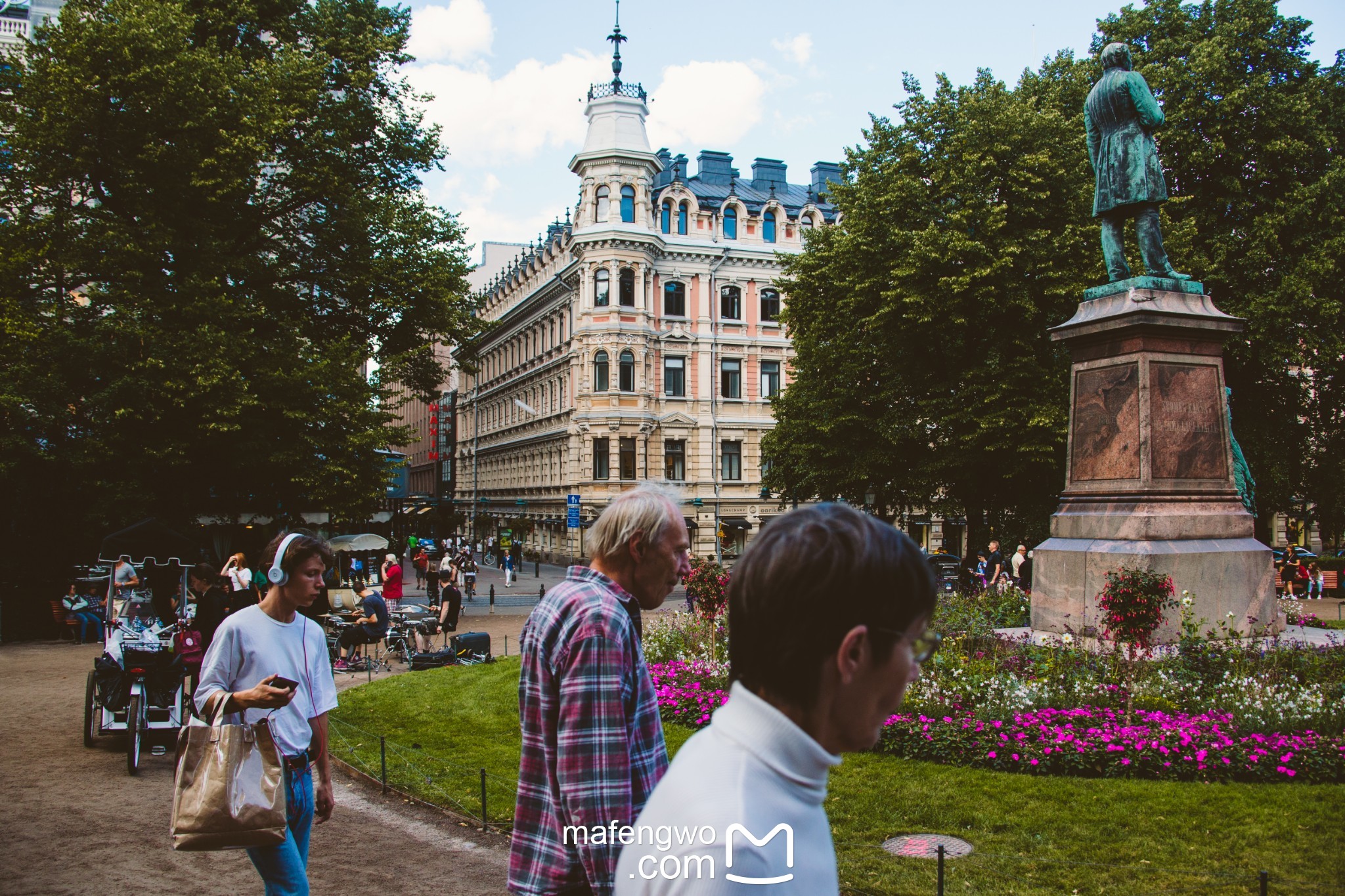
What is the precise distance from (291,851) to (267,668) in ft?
2.74

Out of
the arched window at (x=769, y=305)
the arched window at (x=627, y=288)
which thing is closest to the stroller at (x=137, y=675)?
the arched window at (x=627, y=288)

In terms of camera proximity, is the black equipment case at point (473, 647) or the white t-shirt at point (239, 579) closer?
the white t-shirt at point (239, 579)

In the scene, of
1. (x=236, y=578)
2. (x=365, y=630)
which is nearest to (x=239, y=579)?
(x=236, y=578)

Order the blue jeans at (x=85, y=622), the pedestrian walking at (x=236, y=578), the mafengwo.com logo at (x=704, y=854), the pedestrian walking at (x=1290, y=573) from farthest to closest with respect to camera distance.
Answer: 1. the pedestrian walking at (x=1290, y=573)
2. the blue jeans at (x=85, y=622)
3. the pedestrian walking at (x=236, y=578)
4. the mafengwo.com logo at (x=704, y=854)

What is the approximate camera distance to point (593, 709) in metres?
2.78

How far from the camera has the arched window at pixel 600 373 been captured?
156 ft

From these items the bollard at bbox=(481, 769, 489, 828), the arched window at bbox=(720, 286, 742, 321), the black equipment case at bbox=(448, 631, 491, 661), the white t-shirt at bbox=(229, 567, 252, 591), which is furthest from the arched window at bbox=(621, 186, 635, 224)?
the bollard at bbox=(481, 769, 489, 828)

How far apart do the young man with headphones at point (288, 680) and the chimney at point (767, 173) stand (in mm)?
53566

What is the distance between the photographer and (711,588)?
13961mm

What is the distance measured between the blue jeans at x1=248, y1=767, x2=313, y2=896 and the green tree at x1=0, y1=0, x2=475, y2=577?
18.5 metres

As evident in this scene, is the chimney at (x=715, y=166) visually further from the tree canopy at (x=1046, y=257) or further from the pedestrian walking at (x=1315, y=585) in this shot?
the pedestrian walking at (x=1315, y=585)

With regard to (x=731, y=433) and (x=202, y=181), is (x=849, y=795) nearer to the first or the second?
(x=202, y=181)

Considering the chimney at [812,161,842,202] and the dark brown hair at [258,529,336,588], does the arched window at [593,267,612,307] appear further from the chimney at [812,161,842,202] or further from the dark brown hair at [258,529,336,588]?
the dark brown hair at [258,529,336,588]

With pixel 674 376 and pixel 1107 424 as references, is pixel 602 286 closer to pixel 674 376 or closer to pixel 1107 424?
pixel 674 376
